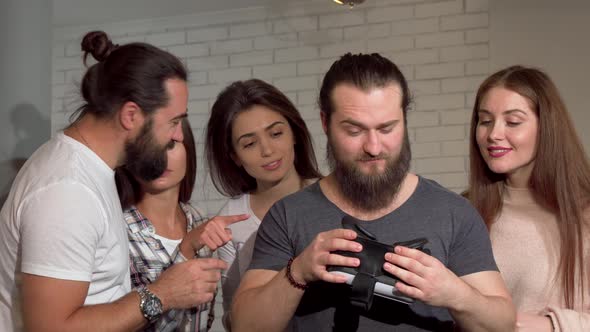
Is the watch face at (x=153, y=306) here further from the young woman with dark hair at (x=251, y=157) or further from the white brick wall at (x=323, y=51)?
the white brick wall at (x=323, y=51)

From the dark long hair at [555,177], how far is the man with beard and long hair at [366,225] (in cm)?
47

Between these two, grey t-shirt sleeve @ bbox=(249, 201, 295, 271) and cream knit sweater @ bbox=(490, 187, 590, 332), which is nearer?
grey t-shirt sleeve @ bbox=(249, 201, 295, 271)

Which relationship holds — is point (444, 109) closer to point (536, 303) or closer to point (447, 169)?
point (447, 169)

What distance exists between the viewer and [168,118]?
2.01m

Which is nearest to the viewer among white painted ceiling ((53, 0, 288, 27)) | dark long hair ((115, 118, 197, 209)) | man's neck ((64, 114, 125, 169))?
man's neck ((64, 114, 125, 169))

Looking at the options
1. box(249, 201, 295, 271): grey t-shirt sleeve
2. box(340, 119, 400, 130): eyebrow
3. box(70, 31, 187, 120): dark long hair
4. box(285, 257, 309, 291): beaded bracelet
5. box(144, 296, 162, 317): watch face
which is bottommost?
box(144, 296, 162, 317): watch face

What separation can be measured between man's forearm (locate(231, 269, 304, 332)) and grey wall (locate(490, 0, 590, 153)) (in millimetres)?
3038

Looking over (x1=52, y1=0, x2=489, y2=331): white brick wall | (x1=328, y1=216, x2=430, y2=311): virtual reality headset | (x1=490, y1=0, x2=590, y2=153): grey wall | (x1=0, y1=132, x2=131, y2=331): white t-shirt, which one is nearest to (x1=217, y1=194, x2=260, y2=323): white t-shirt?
(x1=0, y1=132, x2=131, y2=331): white t-shirt

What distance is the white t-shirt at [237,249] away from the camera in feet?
7.98

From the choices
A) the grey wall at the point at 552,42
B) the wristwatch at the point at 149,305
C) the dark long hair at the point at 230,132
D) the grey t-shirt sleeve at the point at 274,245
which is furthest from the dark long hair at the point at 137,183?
the grey wall at the point at 552,42

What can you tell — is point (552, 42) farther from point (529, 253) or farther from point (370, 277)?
point (370, 277)

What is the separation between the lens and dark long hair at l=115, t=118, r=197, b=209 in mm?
2348

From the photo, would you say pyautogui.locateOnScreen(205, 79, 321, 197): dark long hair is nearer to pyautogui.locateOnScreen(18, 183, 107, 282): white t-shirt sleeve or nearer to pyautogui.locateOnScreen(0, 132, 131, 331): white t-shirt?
pyautogui.locateOnScreen(0, 132, 131, 331): white t-shirt

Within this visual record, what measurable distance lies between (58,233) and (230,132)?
98 cm
